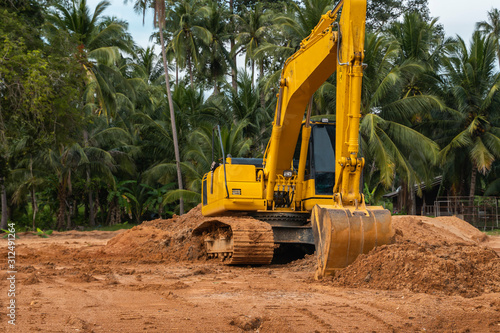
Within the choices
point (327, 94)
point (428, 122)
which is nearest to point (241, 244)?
point (327, 94)

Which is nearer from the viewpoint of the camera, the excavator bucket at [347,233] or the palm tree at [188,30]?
the excavator bucket at [347,233]

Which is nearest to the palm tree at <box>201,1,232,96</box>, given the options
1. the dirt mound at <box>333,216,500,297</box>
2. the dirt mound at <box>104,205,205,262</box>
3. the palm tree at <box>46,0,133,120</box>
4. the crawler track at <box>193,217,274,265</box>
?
the palm tree at <box>46,0,133,120</box>

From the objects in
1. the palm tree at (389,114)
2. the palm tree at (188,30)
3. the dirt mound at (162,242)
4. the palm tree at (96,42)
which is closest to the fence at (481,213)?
the palm tree at (389,114)

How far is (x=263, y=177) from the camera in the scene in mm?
10148

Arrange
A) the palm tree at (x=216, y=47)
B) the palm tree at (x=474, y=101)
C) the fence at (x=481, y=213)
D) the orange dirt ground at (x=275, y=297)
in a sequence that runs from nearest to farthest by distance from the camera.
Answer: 1. the orange dirt ground at (x=275, y=297)
2. the fence at (x=481, y=213)
3. the palm tree at (x=474, y=101)
4. the palm tree at (x=216, y=47)

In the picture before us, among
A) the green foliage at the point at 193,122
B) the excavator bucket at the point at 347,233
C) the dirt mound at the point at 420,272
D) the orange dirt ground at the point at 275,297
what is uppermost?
the green foliage at the point at 193,122

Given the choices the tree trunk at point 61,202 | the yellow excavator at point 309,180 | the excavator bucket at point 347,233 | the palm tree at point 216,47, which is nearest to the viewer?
the excavator bucket at point 347,233

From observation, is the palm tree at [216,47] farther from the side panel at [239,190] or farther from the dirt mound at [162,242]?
the side panel at [239,190]

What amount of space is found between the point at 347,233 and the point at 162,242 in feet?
20.8

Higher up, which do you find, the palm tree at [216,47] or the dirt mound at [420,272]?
the palm tree at [216,47]

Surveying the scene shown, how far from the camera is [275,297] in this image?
20.8 feet

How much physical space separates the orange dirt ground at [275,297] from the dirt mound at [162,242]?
1.38 m

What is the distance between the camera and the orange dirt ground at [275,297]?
4.95 m

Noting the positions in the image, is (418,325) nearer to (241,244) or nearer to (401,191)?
(241,244)
